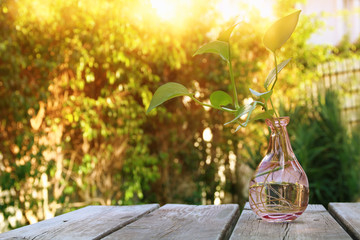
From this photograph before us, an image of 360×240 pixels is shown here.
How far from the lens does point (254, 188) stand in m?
→ 1.18

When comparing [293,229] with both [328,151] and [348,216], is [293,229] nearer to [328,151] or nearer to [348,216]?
[348,216]

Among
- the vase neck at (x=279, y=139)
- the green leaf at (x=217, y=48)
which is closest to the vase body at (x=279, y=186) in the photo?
the vase neck at (x=279, y=139)

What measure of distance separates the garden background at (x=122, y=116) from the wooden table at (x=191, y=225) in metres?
1.95

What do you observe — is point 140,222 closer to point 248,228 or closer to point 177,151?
point 248,228

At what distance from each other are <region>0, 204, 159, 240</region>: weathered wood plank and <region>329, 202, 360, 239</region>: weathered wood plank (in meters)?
0.58

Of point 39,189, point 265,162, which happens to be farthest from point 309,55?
point 265,162

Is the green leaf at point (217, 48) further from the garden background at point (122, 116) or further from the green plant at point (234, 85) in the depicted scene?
the garden background at point (122, 116)

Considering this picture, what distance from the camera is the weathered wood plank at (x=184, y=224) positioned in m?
1.07

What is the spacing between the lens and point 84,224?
4.15 feet

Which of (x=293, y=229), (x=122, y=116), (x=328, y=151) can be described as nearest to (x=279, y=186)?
(x=293, y=229)

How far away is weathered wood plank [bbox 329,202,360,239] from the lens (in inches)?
43.1

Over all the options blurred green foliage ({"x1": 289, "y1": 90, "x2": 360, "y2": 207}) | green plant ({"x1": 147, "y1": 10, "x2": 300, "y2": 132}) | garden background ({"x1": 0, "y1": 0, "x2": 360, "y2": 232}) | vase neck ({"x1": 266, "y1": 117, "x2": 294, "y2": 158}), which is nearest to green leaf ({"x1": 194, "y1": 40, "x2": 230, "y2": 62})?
green plant ({"x1": 147, "y1": 10, "x2": 300, "y2": 132})

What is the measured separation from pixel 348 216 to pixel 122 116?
9.53 ft

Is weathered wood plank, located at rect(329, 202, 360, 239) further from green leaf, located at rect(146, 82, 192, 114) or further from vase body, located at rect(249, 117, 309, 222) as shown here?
green leaf, located at rect(146, 82, 192, 114)
